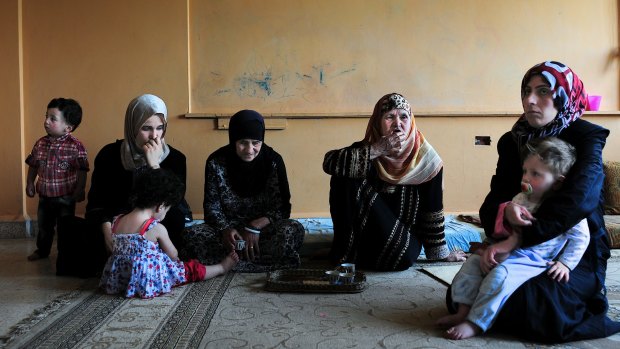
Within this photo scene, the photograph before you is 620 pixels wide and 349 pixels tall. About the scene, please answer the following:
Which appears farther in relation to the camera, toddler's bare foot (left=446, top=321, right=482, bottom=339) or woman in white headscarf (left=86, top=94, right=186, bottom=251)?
woman in white headscarf (left=86, top=94, right=186, bottom=251)

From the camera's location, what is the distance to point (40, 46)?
4.51m

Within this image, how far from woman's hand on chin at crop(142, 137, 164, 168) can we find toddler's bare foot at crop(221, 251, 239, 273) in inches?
27.7

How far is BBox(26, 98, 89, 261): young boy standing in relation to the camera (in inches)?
146

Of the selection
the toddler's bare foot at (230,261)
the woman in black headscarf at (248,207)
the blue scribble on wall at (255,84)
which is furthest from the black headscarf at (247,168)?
the blue scribble on wall at (255,84)

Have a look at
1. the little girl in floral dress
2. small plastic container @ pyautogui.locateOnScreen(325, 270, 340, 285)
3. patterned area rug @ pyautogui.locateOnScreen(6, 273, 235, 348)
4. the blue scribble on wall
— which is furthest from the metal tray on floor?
the blue scribble on wall

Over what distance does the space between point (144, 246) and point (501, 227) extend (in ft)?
5.39

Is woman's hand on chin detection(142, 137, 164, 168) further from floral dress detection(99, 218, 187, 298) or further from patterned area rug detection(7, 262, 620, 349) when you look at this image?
patterned area rug detection(7, 262, 620, 349)

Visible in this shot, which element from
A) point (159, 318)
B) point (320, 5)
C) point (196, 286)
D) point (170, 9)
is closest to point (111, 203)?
point (196, 286)

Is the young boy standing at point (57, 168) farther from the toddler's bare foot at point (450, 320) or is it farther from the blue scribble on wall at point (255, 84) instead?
the toddler's bare foot at point (450, 320)

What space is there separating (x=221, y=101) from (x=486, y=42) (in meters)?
2.19

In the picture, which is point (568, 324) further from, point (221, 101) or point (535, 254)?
point (221, 101)

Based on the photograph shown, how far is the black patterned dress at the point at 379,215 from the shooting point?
3244 millimetres

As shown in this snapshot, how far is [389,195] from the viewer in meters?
3.38

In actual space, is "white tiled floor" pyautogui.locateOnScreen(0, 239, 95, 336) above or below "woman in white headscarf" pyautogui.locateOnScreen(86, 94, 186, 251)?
below
